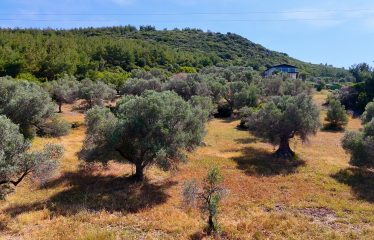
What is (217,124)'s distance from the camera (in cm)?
6944

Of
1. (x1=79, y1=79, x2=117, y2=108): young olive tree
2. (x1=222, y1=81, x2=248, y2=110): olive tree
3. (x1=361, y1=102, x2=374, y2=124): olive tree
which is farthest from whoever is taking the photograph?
(x1=222, y1=81, x2=248, y2=110): olive tree

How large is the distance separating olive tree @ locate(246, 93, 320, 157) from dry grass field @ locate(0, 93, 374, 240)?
9.13ft

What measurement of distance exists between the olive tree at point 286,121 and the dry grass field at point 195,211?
2.78m

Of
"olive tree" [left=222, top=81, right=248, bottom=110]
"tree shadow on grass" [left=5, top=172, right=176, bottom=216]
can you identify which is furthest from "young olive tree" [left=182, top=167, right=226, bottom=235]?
"olive tree" [left=222, top=81, right=248, bottom=110]

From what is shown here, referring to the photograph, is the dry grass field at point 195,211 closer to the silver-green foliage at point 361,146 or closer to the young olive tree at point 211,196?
→ the young olive tree at point 211,196

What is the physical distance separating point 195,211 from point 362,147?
66.7 ft

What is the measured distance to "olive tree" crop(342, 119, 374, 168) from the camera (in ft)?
113

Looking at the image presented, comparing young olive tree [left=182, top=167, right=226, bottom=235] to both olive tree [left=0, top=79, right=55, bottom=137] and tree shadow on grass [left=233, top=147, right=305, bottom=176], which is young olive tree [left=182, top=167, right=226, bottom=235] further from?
olive tree [left=0, top=79, right=55, bottom=137]

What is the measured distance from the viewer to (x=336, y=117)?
66.2 metres

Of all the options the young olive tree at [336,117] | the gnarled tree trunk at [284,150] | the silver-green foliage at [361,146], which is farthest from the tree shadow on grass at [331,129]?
the silver-green foliage at [361,146]

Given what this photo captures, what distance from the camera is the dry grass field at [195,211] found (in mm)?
21922

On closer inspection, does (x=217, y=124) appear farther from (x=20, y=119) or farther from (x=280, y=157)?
(x=20, y=119)

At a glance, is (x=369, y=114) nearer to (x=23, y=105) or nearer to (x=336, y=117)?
(x=336, y=117)

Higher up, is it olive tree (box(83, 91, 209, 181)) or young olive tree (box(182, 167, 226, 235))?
olive tree (box(83, 91, 209, 181))
